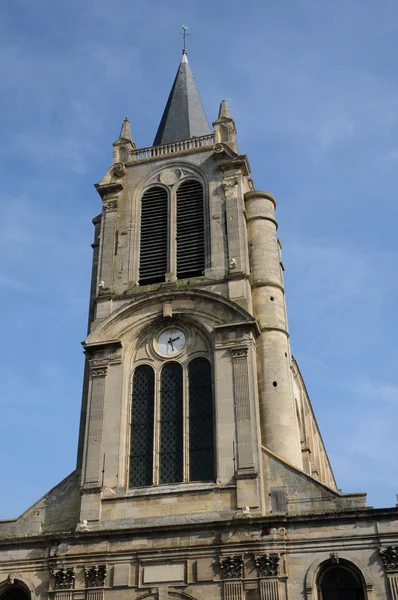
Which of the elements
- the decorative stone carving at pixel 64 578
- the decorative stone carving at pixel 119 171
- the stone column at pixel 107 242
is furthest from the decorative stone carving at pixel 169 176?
the decorative stone carving at pixel 64 578

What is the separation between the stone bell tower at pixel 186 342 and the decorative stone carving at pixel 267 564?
145cm

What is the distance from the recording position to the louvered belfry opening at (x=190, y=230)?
2530 centimetres

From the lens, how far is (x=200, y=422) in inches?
873

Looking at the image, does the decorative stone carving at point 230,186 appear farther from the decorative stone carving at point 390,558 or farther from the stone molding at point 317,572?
the decorative stone carving at point 390,558

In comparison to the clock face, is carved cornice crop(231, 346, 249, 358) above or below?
below

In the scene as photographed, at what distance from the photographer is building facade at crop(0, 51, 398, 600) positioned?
19.0m

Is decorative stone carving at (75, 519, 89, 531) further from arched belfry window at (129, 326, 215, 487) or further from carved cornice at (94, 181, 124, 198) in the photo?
carved cornice at (94, 181, 124, 198)

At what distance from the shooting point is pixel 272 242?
26.0 m

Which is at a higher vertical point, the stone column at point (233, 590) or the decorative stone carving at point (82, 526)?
the decorative stone carving at point (82, 526)

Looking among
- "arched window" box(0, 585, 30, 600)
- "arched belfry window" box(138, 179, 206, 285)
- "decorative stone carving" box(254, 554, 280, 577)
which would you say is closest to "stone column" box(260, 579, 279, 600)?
"decorative stone carving" box(254, 554, 280, 577)

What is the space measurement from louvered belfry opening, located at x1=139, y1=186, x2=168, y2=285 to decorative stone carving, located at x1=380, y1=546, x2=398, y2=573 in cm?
1147

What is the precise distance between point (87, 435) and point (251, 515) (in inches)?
227

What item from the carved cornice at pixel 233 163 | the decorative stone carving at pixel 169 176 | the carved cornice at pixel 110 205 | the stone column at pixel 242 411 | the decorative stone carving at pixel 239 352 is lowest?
the stone column at pixel 242 411

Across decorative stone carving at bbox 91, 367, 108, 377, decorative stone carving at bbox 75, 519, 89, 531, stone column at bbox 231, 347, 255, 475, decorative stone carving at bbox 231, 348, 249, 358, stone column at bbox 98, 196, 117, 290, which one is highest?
stone column at bbox 98, 196, 117, 290
